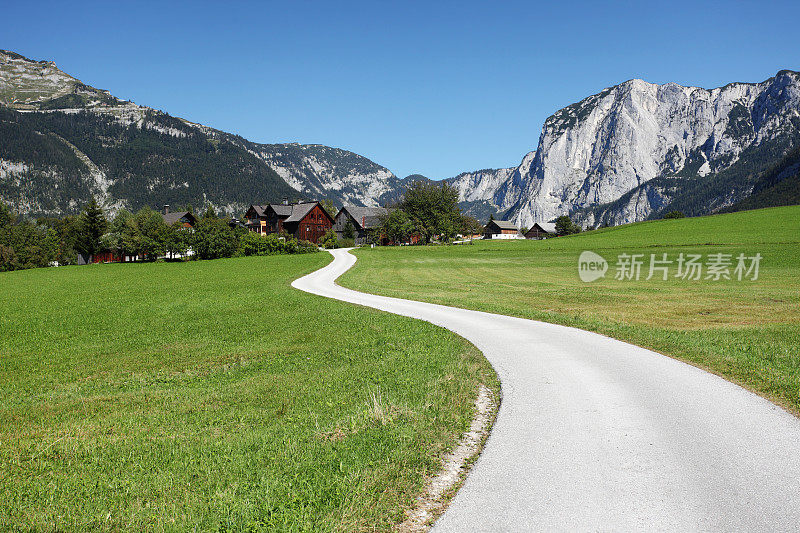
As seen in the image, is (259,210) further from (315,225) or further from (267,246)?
(267,246)

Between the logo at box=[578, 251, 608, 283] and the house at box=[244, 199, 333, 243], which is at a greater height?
the house at box=[244, 199, 333, 243]

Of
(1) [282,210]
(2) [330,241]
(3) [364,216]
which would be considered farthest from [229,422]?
(3) [364,216]

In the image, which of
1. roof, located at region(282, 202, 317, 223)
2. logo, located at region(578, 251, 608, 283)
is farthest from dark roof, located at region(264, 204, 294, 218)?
logo, located at region(578, 251, 608, 283)

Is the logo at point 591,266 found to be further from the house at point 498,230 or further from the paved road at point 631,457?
the house at point 498,230

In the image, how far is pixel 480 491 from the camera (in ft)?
16.6

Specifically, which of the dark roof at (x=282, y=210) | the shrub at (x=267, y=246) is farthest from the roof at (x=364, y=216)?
the shrub at (x=267, y=246)

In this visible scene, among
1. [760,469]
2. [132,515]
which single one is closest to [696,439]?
[760,469]

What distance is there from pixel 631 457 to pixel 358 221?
360 ft

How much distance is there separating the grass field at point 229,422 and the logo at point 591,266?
26.0m

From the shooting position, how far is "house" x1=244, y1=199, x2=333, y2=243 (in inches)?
4132

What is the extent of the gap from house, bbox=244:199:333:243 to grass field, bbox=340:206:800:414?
181ft

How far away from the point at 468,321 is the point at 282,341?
24.3ft

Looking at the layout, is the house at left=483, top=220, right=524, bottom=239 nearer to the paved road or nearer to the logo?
the logo

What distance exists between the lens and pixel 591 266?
150 ft
